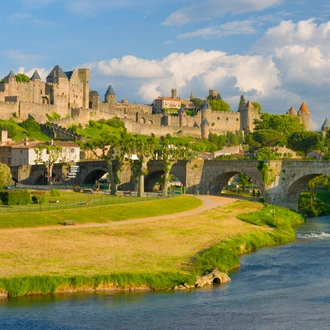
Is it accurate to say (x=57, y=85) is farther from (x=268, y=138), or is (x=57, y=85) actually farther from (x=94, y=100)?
(x=268, y=138)

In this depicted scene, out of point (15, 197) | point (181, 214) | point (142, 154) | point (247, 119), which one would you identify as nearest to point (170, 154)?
point (142, 154)

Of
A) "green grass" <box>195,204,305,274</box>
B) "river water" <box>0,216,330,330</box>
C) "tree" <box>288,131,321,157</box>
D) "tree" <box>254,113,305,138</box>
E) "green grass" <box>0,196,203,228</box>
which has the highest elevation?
"tree" <box>254,113,305,138</box>

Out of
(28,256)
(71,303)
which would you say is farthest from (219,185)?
(71,303)

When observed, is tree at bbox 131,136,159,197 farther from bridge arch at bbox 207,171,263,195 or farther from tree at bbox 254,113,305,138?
tree at bbox 254,113,305,138

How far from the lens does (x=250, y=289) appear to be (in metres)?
39.1

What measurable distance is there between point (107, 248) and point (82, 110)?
101426mm

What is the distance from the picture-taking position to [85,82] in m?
162

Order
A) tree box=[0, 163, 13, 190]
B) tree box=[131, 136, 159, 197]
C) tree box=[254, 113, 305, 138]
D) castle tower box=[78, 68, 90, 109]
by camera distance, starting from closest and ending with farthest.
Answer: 1. tree box=[131, 136, 159, 197]
2. tree box=[0, 163, 13, 190]
3. castle tower box=[78, 68, 90, 109]
4. tree box=[254, 113, 305, 138]

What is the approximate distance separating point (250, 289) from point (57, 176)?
60.6 metres

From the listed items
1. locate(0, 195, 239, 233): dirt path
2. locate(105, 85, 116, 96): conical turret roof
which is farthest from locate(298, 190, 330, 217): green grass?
locate(105, 85, 116, 96): conical turret roof

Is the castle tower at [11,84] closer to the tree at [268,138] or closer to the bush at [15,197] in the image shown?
the tree at [268,138]

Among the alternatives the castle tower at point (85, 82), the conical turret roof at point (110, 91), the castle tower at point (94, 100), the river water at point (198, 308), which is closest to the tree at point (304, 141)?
the castle tower at point (94, 100)

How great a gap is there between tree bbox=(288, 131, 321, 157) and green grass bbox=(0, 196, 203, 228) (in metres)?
76.7

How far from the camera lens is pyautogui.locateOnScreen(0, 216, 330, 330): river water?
32.2 m
